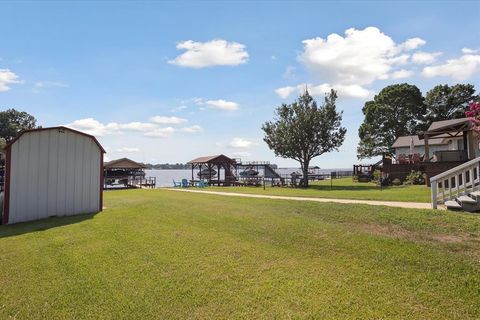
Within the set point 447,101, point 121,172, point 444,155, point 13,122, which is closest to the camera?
point 444,155

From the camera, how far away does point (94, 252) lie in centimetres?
694

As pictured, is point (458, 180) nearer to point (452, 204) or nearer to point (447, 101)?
point (452, 204)

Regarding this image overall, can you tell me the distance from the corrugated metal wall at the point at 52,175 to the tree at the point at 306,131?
71.5 feet

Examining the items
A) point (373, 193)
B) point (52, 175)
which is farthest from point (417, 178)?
point (52, 175)

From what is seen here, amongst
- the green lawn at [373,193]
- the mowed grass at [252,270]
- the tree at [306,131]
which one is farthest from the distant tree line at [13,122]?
the mowed grass at [252,270]

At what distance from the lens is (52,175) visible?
11.9 m

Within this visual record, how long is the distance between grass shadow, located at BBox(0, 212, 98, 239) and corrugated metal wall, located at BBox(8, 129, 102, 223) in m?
0.64

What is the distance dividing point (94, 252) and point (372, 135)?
5169cm

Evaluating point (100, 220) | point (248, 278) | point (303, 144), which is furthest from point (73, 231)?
point (303, 144)

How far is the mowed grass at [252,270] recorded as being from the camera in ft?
14.4

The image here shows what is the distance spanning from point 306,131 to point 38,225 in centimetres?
2551

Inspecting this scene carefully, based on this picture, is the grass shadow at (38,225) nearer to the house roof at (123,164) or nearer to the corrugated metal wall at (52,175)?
the corrugated metal wall at (52,175)

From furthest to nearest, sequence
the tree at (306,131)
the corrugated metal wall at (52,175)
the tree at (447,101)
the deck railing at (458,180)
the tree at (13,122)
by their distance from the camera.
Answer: the tree at (13,122) < the tree at (447,101) < the tree at (306,131) < the corrugated metal wall at (52,175) < the deck railing at (458,180)

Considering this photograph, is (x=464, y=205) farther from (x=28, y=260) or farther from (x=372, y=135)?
(x=372, y=135)
